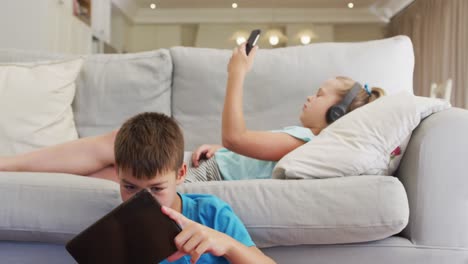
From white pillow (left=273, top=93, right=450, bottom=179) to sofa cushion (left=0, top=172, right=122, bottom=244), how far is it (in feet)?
1.39

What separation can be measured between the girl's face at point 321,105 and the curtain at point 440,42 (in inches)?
143

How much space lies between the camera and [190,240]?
0.82 metres

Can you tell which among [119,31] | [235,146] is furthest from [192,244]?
[119,31]

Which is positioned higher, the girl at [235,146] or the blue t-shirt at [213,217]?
the girl at [235,146]

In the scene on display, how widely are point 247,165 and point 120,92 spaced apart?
26.3 inches

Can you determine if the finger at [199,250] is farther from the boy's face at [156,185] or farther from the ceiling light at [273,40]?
the ceiling light at [273,40]

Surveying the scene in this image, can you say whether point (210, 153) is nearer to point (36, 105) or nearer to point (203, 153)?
point (203, 153)

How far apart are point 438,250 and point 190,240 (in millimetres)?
598

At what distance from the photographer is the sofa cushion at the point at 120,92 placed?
1.89m

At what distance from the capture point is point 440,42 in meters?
5.45

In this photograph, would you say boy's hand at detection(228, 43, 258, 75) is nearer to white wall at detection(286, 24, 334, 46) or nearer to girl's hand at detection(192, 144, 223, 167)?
girl's hand at detection(192, 144, 223, 167)

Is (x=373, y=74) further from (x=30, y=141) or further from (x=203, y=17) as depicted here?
(x=203, y=17)

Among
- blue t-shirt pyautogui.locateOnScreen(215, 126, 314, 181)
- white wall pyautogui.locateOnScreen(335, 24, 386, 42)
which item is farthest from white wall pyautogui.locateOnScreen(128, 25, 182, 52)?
blue t-shirt pyautogui.locateOnScreen(215, 126, 314, 181)

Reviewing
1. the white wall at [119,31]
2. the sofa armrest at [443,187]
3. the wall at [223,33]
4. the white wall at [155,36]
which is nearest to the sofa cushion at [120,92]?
the sofa armrest at [443,187]
